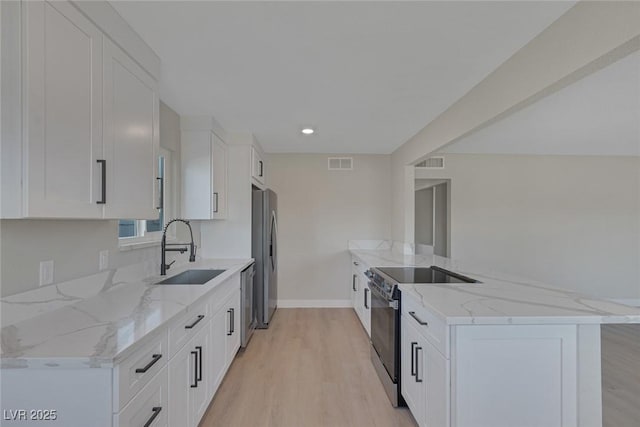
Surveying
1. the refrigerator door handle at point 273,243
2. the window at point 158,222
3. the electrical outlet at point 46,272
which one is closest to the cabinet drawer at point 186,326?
the electrical outlet at point 46,272

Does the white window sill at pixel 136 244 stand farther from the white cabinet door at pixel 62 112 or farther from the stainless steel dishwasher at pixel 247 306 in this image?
the stainless steel dishwasher at pixel 247 306

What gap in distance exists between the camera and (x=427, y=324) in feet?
6.00

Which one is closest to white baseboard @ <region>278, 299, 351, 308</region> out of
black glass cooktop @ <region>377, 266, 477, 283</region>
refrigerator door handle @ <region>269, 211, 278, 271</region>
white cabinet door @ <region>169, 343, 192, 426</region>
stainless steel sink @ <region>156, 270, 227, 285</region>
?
refrigerator door handle @ <region>269, 211, 278, 271</region>

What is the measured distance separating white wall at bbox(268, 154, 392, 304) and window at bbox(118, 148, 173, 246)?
2.06m

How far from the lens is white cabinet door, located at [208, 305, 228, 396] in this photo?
7.51 feet

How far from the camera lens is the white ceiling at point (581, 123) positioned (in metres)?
2.48

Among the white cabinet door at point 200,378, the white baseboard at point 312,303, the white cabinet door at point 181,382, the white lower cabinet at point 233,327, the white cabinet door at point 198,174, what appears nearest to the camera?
the white cabinet door at point 181,382

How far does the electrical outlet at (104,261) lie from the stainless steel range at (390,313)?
1936mm

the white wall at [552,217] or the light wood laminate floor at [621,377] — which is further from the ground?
the white wall at [552,217]

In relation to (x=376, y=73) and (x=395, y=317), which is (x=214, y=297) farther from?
(x=376, y=73)

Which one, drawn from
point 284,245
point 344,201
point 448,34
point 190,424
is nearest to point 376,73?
point 448,34

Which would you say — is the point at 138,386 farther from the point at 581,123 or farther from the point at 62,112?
the point at 581,123

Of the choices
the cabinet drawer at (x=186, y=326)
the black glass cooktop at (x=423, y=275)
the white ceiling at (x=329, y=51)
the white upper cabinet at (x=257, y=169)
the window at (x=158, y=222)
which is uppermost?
the white ceiling at (x=329, y=51)

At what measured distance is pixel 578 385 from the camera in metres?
1.53
